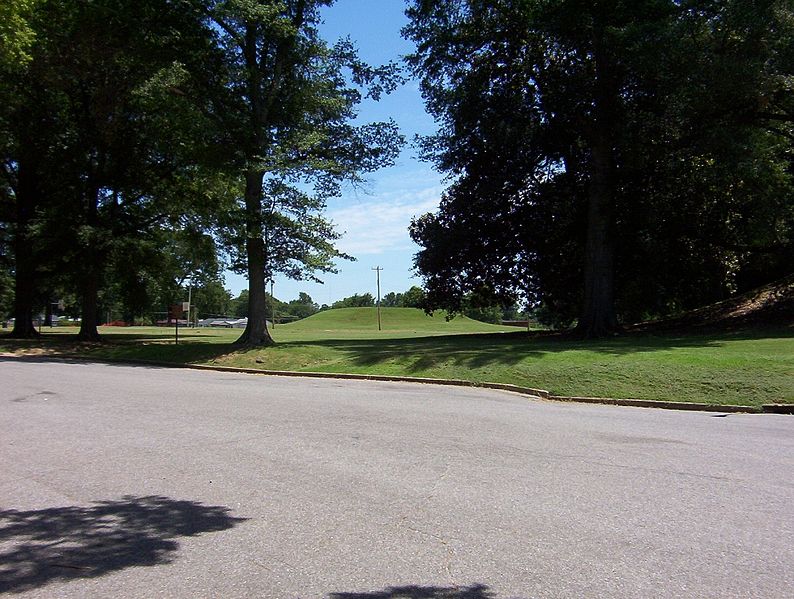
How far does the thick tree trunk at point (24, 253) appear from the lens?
103 feet

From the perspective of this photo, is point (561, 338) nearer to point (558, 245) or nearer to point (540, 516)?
point (558, 245)

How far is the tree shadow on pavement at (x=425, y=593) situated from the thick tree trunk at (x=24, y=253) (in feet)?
106

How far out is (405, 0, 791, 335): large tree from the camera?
68.1 feet

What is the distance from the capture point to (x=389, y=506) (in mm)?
5352

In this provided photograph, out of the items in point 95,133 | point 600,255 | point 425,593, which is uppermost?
point 95,133

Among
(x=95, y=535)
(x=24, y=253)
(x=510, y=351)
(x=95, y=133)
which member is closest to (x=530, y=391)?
(x=510, y=351)

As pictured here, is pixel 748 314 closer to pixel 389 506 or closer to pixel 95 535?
pixel 389 506

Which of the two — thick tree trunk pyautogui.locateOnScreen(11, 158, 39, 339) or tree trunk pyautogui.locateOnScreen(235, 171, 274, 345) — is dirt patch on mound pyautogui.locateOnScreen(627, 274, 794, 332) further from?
thick tree trunk pyautogui.locateOnScreen(11, 158, 39, 339)

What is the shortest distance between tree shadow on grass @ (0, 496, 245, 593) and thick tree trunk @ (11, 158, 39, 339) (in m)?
29.8

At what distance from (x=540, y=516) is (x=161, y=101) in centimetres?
2415

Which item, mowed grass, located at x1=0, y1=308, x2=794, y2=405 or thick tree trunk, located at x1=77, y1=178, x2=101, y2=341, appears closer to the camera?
mowed grass, located at x1=0, y1=308, x2=794, y2=405

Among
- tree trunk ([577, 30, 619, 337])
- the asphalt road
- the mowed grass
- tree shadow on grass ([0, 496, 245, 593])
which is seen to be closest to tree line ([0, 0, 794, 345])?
tree trunk ([577, 30, 619, 337])

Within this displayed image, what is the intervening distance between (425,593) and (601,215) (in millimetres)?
23316

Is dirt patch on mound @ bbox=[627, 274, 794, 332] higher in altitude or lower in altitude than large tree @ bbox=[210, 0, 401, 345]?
lower
